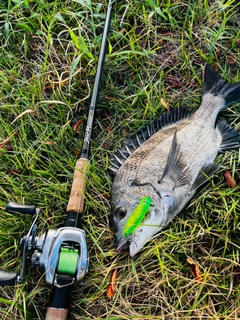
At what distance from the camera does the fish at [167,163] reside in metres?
2.94

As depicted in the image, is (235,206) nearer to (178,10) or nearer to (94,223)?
(94,223)

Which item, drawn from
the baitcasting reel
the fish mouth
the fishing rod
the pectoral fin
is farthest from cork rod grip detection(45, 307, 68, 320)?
the pectoral fin

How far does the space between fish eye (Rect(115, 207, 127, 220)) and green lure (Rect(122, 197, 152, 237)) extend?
0.07 m

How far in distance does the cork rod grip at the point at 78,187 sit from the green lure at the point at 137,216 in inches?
14.3

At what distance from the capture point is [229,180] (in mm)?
3162

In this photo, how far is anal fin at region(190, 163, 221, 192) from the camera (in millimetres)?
3084

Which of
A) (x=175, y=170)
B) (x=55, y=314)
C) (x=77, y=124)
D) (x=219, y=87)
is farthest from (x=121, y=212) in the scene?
(x=219, y=87)

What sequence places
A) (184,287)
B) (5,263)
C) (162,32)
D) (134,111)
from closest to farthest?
(184,287) → (5,263) → (134,111) → (162,32)

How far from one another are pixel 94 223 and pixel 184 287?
77 centimetres

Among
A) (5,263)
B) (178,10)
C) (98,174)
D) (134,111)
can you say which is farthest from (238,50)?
(5,263)

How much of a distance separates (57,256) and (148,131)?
3.88 ft

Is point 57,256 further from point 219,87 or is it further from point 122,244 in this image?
point 219,87

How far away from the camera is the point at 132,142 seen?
3.34 meters

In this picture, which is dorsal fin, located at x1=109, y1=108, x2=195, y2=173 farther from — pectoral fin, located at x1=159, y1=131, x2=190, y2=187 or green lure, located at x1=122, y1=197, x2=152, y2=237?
green lure, located at x1=122, y1=197, x2=152, y2=237
